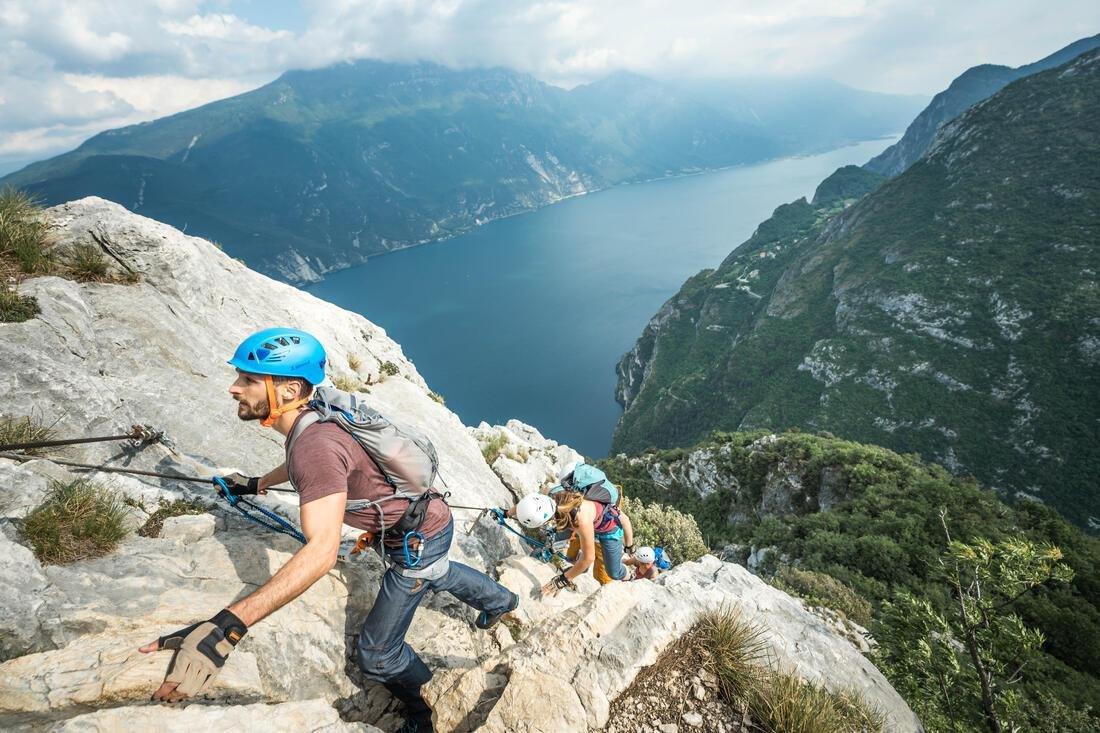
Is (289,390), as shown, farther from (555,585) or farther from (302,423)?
(555,585)

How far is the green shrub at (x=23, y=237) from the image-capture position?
834 centimetres

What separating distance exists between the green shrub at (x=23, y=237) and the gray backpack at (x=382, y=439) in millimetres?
8813

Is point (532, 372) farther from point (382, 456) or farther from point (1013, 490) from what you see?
point (382, 456)

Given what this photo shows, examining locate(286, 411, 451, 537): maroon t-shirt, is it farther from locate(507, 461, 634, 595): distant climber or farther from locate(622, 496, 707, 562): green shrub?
locate(622, 496, 707, 562): green shrub

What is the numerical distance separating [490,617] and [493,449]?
1284 cm

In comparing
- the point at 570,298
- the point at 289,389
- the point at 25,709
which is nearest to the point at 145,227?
the point at 289,389

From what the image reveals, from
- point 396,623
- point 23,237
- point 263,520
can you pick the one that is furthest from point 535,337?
point 396,623

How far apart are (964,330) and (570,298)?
117m

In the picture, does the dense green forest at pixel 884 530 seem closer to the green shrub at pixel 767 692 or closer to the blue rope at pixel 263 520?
the green shrub at pixel 767 692

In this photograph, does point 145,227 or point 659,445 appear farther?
point 659,445

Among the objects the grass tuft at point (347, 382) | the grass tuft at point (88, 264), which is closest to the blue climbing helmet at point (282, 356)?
the grass tuft at point (88, 264)

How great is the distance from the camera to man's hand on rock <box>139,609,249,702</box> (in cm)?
308

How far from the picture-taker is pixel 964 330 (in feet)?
256

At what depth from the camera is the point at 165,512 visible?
241 inches
